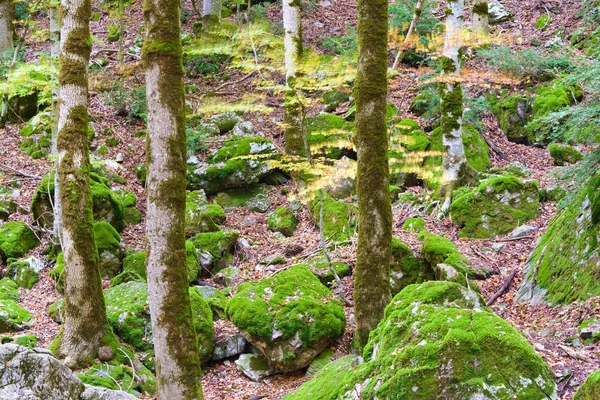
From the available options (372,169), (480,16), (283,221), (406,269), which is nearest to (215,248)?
(283,221)

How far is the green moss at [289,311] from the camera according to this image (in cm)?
721

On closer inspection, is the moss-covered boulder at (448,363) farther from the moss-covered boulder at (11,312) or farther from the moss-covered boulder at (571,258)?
the moss-covered boulder at (11,312)

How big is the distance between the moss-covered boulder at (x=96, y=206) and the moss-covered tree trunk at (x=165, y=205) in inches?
249

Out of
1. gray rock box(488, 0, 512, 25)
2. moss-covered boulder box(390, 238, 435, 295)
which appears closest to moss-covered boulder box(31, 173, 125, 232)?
moss-covered boulder box(390, 238, 435, 295)

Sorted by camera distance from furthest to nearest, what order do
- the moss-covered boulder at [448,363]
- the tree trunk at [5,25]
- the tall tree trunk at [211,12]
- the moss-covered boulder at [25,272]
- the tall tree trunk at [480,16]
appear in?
the tall tree trunk at [211,12], the tree trunk at [5,25], the tall tree trunk at [480,16], the moss-covered boulder at [25,272], the moss-covered boulder at [448,363]

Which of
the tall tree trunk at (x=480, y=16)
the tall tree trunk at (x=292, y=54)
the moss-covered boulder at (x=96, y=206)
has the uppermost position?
the tall tree trunk at (x=480, y=16)

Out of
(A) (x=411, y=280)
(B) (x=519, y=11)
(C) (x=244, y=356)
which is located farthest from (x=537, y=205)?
(B) (x=519, y=11)

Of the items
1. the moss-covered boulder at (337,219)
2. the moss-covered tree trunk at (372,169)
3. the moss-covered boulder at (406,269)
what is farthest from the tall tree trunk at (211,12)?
the moss-covered tree trunk at (372,169)

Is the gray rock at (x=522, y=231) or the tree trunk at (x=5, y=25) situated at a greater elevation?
the tree trunk at (x=5, y=25)

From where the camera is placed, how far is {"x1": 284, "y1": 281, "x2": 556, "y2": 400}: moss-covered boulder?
3.47 meters

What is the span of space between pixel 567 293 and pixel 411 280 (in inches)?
99.7

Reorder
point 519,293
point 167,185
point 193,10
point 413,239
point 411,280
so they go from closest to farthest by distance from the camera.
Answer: point 167,185 < point 519,293 < point 411,280 < point 413,239 < point 193,10

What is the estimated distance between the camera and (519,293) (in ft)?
23.6

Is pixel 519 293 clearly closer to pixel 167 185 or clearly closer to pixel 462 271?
pixel 462 271
